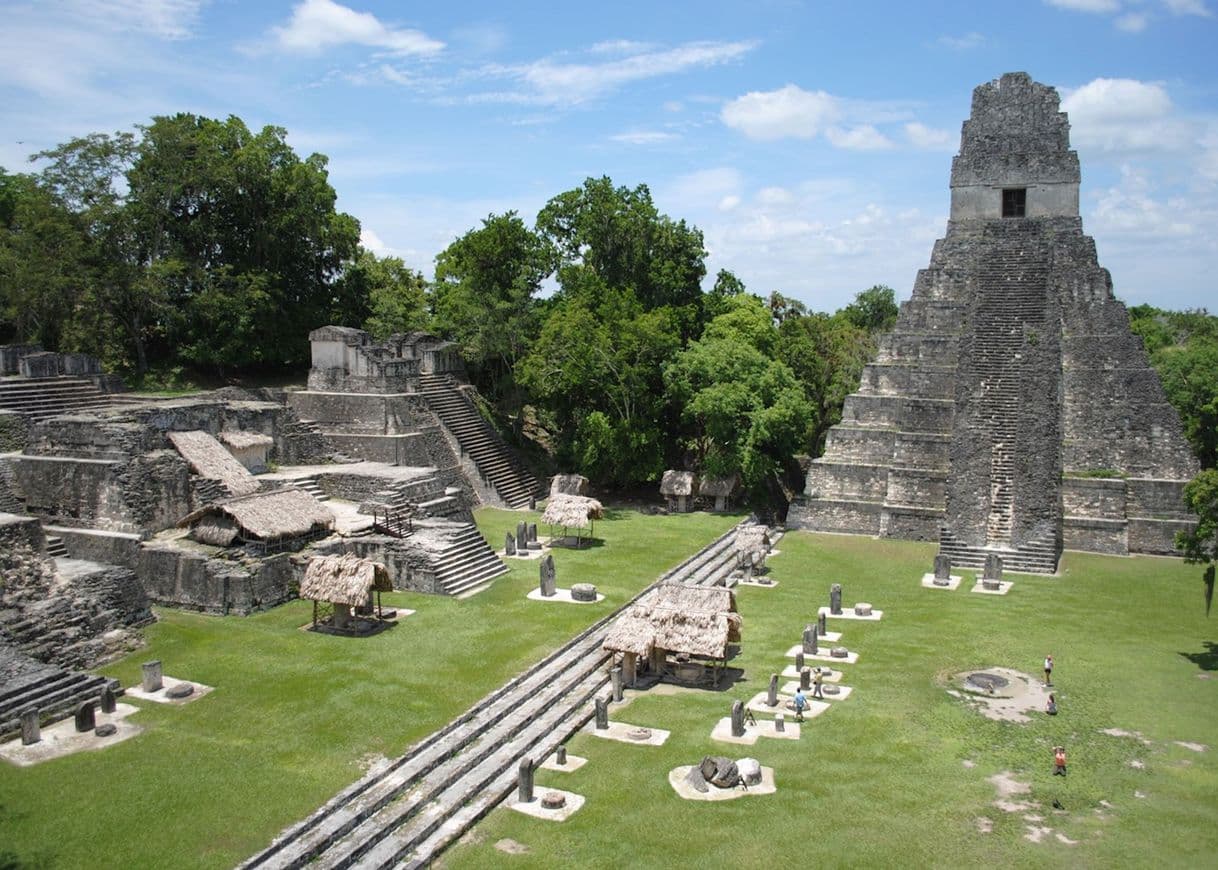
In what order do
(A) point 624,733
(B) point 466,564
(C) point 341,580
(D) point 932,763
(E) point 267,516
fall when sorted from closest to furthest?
1. (D) point 932,763
2. (A) point 624,733
3. (C) point 341,580
4. (E) point 267,516
5. (B) point 466,564

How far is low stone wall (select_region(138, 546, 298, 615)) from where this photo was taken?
2117cm

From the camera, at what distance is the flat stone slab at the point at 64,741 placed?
14.7m

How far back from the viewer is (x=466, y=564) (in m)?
24.3

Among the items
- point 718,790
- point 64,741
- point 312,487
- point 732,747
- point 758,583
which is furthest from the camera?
point 312,487

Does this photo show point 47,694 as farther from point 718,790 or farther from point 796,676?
point 796,676

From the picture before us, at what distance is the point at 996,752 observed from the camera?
49.9 feet

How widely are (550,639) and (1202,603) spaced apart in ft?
51.3

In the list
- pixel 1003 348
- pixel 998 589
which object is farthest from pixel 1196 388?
pixel 998 589

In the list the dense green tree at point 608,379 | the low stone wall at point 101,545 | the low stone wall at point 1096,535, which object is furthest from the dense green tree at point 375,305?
the low stone wall at point 1096,535

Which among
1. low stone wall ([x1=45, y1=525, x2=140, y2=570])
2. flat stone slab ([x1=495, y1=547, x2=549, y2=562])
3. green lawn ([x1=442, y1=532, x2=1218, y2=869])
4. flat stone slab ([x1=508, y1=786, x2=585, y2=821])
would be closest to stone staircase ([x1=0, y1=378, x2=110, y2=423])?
low stone wall ([x1=45, y1=525, x2=140, y2=570])

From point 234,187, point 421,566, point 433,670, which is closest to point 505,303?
point 234,187

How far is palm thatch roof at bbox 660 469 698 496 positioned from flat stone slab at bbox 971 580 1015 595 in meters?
10.9

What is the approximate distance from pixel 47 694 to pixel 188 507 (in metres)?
8.42

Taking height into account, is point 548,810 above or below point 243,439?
below
